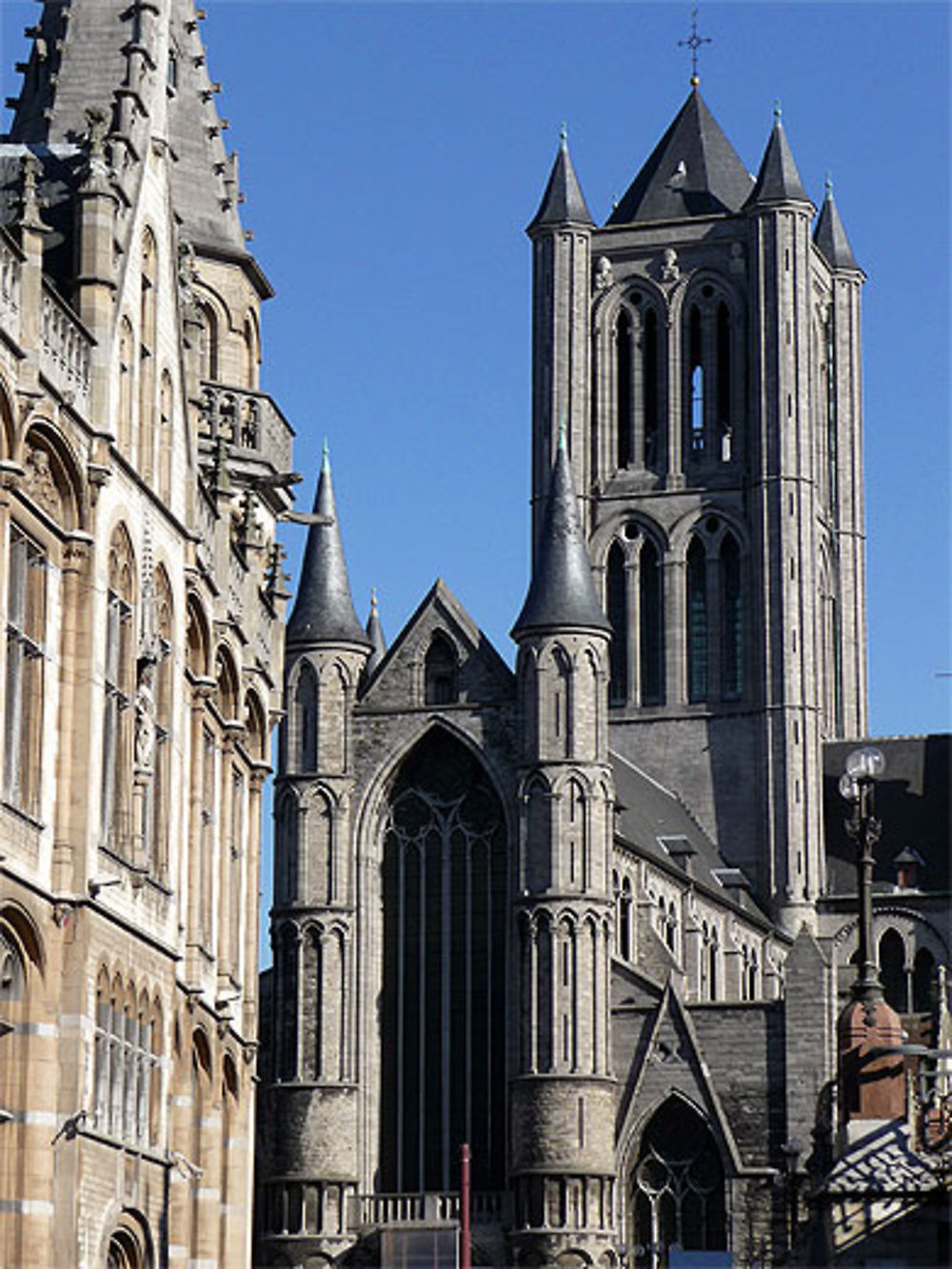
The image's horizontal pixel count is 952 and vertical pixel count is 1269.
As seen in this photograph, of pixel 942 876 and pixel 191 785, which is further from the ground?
pixel 942 876

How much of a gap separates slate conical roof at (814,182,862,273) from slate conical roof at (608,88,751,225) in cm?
433

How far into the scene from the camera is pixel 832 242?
314 ft

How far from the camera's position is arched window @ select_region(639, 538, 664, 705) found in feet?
281

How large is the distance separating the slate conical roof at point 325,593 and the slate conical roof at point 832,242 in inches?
1172

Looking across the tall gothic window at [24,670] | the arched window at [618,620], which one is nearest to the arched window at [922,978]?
the arched window at [618,620]

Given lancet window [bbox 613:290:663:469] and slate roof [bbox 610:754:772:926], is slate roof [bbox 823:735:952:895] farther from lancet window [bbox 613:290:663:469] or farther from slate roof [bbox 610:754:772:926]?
lancet window [bbox 613:290:663:469]

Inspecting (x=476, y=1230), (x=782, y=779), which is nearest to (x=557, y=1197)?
(x=476, y=1230)

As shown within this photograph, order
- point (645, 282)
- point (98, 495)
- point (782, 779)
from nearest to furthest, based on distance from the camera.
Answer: point (98, 495) → point (782, 779) → point (645, 282)

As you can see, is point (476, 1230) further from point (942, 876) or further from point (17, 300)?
point (17, 300)

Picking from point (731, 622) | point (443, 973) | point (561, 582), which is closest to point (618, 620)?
point (731, 622)

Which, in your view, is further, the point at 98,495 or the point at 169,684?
the point at 169,684

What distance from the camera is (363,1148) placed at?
6506 centimetres

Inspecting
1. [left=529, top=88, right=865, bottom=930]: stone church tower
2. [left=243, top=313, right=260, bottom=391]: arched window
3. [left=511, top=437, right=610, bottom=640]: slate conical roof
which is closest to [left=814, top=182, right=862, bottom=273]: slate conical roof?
[left=529, top=88, right=865, bottom=930]: stone church tower

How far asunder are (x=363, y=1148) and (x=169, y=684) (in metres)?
36.5
